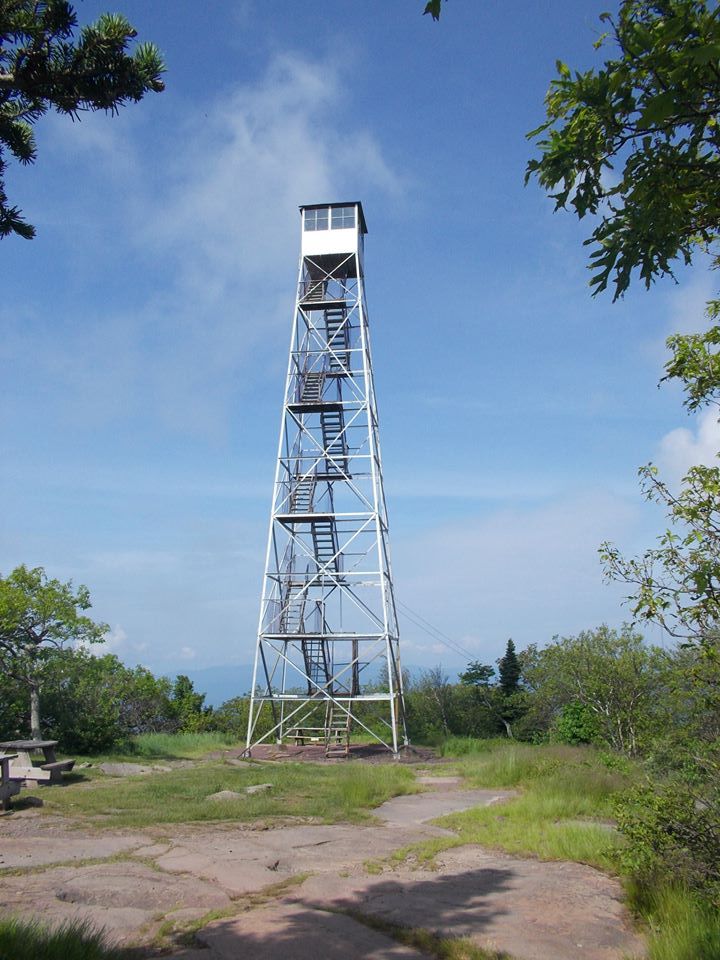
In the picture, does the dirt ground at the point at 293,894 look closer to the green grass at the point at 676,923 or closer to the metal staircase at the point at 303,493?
the green grass at the point at 676,923

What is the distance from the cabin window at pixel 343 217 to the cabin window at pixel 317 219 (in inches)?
10.7

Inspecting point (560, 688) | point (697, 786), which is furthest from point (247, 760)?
point (697, 786)

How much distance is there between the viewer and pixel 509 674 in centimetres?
3256

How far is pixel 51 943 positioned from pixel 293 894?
283cm

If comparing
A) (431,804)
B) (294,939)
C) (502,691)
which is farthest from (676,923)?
(502,691)

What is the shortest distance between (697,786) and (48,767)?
42.1ft

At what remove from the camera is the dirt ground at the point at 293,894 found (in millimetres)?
5559

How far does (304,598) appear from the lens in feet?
73.7

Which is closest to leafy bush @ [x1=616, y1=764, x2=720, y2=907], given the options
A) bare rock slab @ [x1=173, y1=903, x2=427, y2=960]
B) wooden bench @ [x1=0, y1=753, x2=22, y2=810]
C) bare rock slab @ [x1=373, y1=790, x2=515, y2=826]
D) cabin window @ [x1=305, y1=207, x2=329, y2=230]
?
bare rock slab @ [x1=173, y1=903, x2=427, y2=960]

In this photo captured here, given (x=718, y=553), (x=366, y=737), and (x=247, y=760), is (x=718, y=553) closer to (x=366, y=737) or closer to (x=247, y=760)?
(x=247, y=760)

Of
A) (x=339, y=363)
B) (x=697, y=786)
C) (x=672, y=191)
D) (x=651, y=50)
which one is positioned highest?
(x=339, y=363)

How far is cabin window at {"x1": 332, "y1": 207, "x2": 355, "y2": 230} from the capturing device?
982 inches

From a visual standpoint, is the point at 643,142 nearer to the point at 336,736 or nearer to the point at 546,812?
the point at 546,812

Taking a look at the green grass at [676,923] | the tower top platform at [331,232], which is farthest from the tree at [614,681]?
the tower top platform at [331,232]
